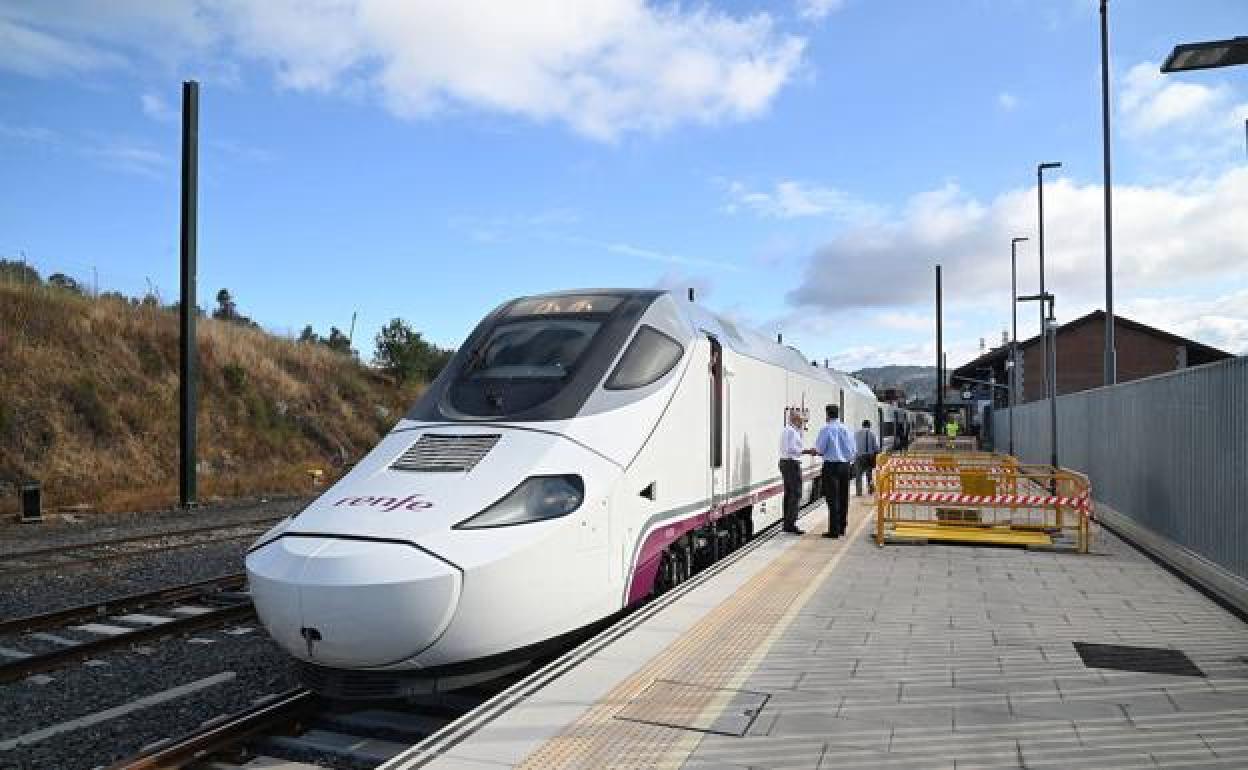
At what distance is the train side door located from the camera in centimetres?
840

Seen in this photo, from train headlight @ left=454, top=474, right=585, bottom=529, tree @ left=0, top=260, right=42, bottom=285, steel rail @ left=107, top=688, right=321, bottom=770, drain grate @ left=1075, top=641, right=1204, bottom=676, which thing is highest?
tree @ left=0, top=260, right=42, bottom=285

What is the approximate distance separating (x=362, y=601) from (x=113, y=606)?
5.34 m

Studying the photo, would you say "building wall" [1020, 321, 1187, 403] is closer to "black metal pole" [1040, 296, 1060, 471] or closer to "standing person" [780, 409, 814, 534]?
"black metal pole" [1040, 296, 1060, 471]

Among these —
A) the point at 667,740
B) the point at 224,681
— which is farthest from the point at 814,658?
the point at 224,681

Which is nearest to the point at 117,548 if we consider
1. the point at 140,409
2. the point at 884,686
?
the point at 884,686

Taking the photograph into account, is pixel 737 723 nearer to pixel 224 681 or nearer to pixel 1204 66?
pixel 224 681

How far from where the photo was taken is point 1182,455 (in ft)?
30.9

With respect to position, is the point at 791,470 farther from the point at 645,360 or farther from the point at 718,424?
the point at 645,360

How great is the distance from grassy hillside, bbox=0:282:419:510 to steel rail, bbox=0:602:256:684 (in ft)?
38.1

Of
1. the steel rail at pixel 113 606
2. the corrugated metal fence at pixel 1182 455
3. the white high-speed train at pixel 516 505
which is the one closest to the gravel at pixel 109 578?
the steel rail at pixel 113 606

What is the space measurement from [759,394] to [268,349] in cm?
2696

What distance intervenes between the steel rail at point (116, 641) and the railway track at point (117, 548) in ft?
12.8

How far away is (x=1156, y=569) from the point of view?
945cm

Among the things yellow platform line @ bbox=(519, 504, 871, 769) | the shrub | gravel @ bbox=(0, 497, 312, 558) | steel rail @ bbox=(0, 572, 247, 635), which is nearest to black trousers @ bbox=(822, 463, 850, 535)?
yellow platform line @ bbox=(519, 504, 871, 769)
